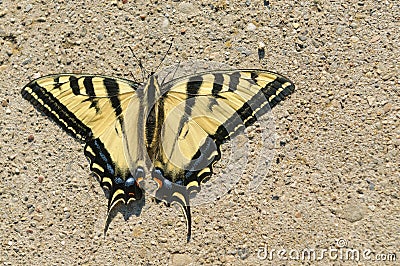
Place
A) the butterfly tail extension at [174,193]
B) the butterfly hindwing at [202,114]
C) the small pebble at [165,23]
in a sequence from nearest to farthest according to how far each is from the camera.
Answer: the butterfly hindwing at [202,114]
the butterfly tail extension at [174,193]
the small pebble at [165,23]

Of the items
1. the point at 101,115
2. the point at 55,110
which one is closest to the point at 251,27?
the point at 101,115

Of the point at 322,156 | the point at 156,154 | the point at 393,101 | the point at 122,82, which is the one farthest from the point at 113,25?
the point at 393,101

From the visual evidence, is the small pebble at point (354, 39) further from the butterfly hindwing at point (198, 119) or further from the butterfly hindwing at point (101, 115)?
the butterfly hindwing at point (101, 115)

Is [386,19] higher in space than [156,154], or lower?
higher

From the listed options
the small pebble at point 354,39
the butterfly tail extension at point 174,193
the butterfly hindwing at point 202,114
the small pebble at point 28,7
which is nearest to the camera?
the butterfly hindwing at point 202,114

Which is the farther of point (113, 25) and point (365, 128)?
point (113, 25)

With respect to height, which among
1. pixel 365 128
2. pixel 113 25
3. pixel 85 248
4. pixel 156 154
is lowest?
pixel 85 248

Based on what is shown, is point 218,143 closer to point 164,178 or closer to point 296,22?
point 164,178

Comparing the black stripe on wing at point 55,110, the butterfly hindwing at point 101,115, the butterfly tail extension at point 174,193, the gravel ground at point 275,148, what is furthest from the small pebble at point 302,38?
the black stripe on wing at point 55,110
